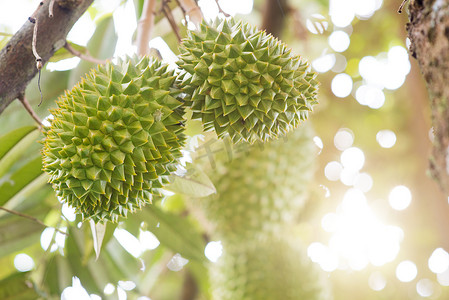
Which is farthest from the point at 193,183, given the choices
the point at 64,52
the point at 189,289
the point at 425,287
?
the point at 425,287

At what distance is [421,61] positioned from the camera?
674 mm

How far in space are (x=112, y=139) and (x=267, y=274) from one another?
1333 mm

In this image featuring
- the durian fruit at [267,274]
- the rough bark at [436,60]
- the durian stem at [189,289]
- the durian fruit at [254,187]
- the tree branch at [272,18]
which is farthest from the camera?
the durian stem at [189,289]

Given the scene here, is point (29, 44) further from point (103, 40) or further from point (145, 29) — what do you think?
point (103, 40)

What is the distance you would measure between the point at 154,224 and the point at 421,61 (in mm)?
1209

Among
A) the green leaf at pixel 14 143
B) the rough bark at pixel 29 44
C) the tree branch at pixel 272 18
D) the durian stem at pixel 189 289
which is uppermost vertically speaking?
the rough bark at pixel 29 44

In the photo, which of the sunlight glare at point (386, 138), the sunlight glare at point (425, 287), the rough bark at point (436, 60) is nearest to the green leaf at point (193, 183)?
the rough bark at point (436, 60)

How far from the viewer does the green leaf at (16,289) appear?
56.7 inches

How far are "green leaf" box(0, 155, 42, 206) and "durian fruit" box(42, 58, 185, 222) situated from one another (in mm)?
358

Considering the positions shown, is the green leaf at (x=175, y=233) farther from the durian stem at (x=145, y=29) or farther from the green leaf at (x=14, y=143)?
the durian stem at (x=145, y=29)

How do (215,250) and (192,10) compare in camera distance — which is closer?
(192,10)

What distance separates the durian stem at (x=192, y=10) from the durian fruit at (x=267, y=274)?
3.77 feet

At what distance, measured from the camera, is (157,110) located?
98 centimetres

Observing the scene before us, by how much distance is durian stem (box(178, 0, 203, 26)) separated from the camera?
3.81ft
